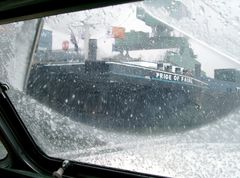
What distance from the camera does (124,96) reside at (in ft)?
7.45

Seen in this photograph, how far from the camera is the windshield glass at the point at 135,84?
1.87 metres

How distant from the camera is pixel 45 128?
8.91 feet

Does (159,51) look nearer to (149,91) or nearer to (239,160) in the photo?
(149,91)

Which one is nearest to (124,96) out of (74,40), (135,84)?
(135,84)

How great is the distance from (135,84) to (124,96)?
9 cm

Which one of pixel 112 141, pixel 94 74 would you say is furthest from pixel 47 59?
pixel 112 141

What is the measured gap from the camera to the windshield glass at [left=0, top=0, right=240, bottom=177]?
187 centimetres

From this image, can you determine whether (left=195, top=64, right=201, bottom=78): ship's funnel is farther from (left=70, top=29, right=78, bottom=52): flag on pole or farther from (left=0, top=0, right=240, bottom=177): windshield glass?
(left=70, top=29, right=78, bottom=52): flag on pole

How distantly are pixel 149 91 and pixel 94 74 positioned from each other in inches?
13.6

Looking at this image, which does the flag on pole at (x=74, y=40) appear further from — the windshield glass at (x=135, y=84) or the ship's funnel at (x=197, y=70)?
the ship's funnel at (x=197, y=70)

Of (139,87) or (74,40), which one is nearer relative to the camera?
(139,87)

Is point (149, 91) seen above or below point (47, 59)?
below

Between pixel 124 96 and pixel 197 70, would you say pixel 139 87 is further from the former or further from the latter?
pixel 197 70

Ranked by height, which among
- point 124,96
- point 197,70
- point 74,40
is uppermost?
point 74,40
